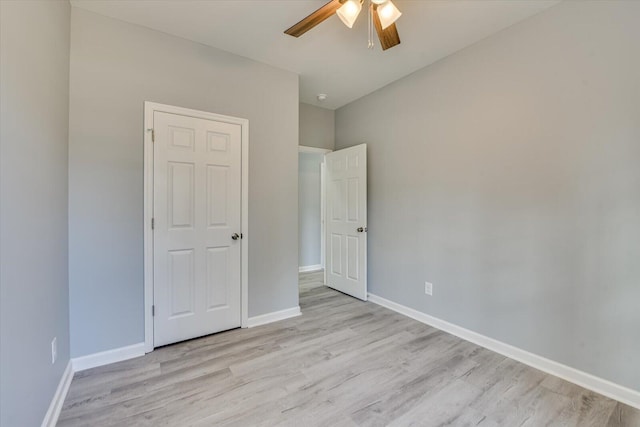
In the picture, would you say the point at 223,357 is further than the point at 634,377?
Yes

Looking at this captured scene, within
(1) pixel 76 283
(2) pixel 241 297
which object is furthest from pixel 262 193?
(1) pixel 76 283

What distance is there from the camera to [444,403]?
1.72m

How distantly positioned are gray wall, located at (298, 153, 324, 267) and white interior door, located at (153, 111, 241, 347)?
2.60m

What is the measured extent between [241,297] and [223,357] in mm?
612

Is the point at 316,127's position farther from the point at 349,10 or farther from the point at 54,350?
the point at 54,350

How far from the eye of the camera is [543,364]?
2.07 m

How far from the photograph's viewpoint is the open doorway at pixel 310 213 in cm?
528

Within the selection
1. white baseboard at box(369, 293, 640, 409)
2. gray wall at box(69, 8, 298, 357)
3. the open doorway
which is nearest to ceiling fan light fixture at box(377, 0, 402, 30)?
gray wall at box(69, 8, 298, 357)

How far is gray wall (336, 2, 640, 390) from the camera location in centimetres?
176

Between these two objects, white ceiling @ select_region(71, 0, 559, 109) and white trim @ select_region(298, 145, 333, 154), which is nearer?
white ceiling @ select_region(71, 0, 559, 109)

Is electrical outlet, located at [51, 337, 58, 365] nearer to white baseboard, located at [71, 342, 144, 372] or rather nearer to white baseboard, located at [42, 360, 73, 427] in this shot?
white baseboard, located at [42, 360, 73, 427]

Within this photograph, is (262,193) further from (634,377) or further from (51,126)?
(634,377)

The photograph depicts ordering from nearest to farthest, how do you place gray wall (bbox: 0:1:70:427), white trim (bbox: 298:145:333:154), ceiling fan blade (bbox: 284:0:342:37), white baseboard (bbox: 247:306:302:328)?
1. gray wall (bbox: 0:1:70:427)
2. ceiling fan blade (bbox: 284:0:342:37)
3. white baseboard (bbox: 247:306:302:328)
4. white trim (bbox: 298:145:333:154)

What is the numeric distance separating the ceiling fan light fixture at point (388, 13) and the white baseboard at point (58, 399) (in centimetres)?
293
